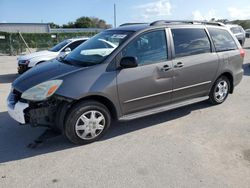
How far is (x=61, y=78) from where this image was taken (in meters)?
3.94

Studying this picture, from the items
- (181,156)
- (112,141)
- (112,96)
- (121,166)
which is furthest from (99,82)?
(181,156)

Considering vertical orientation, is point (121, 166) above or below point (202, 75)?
below

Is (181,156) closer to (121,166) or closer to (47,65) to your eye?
(121,166)

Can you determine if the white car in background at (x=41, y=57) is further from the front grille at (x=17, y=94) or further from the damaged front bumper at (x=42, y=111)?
the damaged front bumper at (x=42, y=111)

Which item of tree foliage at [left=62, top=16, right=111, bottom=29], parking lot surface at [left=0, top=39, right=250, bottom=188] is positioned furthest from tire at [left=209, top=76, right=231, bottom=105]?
tree foliage at [left=62, top=16, right=111, bottom=29]

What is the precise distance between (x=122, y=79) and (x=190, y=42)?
1.74 m

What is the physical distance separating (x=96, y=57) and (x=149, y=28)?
1062 millimetres

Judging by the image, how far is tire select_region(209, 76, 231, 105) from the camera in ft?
18.6

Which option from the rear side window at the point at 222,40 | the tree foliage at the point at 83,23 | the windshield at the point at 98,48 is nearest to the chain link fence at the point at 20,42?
the windshield at the point at 98,48

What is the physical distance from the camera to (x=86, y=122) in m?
4.09

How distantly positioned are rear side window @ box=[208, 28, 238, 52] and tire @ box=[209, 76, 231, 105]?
0.65 meters

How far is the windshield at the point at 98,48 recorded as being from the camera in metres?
4.37

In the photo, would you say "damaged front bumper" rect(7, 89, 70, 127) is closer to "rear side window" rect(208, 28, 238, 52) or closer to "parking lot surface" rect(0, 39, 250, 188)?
"parking lot surface" rect(0, 39, 250, 188)

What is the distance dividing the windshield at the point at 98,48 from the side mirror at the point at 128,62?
0.27 metres
